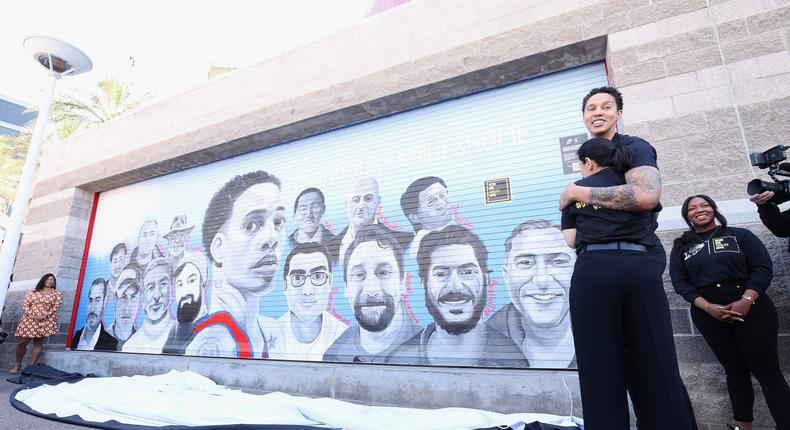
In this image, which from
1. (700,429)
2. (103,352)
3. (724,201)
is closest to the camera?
(700,429)

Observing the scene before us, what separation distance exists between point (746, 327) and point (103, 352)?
8.90 meters

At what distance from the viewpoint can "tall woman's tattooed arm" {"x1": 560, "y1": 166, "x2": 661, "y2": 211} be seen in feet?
5.64

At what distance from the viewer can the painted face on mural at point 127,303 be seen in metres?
7.12

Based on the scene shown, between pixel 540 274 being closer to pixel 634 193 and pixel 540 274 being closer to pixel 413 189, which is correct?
pixel 413 189

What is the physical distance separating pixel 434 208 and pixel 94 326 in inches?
279

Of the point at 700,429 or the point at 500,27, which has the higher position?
the point at 500,27

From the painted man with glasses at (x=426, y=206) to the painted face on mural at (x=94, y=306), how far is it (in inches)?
255

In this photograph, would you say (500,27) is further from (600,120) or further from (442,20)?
(600,120)

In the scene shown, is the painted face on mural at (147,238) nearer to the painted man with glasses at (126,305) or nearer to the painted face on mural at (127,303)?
the painted man with glasses at (126,305)

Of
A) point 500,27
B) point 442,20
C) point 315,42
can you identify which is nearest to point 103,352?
point 315,42

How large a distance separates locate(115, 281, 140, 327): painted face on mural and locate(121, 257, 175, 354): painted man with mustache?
242 mm

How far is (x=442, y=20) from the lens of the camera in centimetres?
534

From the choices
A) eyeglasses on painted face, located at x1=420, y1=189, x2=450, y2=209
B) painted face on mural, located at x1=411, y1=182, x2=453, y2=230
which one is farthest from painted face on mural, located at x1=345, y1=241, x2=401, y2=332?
eyeglasses on painted face, located at x1=420, y1=189, x2=450, y2=209

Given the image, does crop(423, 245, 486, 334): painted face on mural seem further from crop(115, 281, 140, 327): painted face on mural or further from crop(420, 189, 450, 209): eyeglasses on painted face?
crop(115, 281, 140, 327): painted face on mural
